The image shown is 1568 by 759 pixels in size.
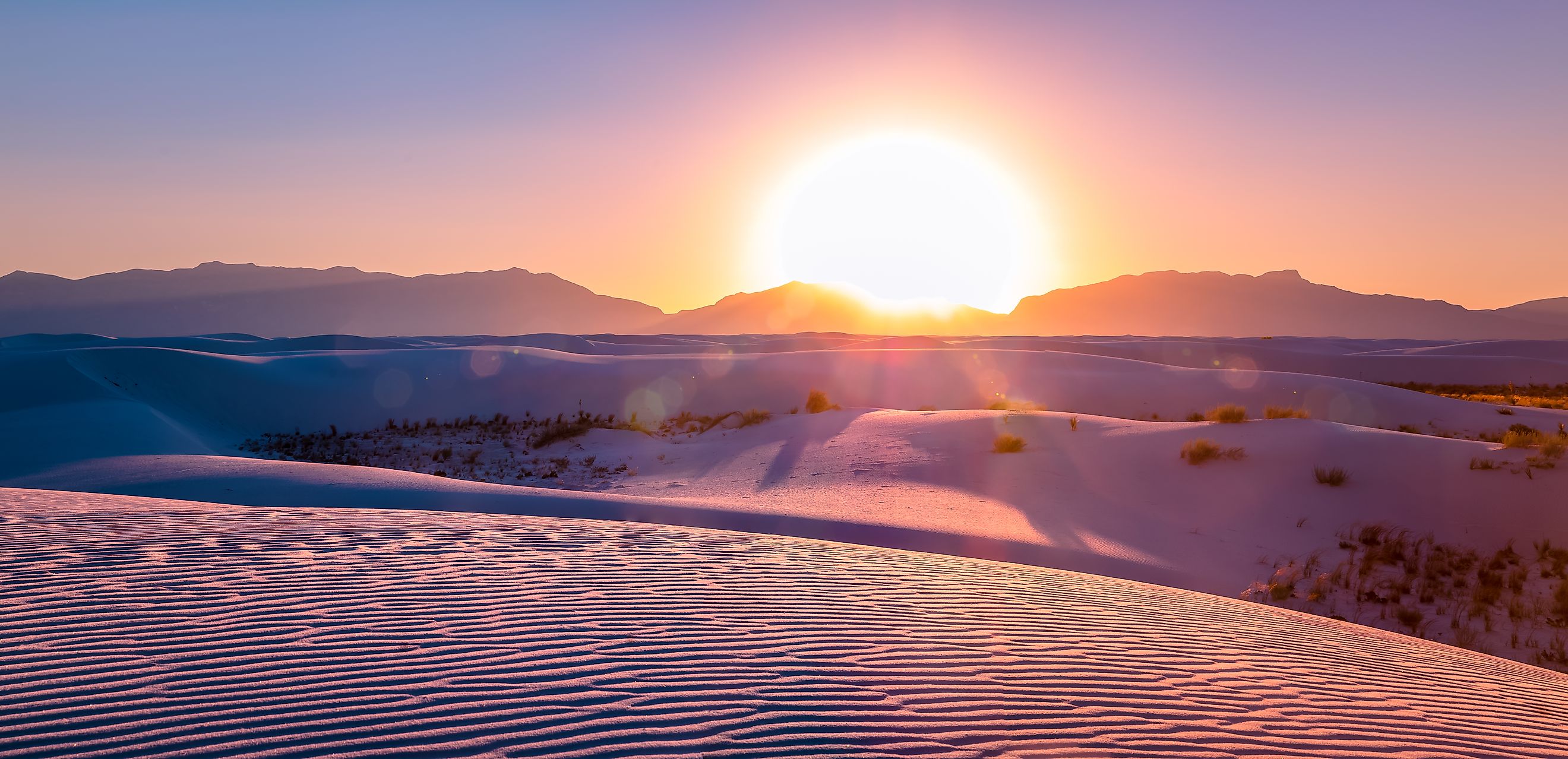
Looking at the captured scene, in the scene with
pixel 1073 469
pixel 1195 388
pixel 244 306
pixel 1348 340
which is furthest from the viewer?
pixel 244 306

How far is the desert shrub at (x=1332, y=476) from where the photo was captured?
10.8 metres

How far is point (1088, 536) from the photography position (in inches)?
398

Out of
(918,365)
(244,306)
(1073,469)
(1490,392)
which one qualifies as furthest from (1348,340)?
(244,306)

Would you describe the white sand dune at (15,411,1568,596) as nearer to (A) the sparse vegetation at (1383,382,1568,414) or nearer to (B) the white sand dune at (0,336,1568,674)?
(B) the white sand dune at (0,336,1568,674)

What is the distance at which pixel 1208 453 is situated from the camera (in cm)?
1213

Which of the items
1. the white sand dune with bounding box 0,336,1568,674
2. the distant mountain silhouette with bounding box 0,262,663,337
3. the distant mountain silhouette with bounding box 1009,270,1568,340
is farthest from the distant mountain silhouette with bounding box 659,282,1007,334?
the white sand dune with bounding box 0,336,1568,674

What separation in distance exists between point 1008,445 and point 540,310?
18266cm

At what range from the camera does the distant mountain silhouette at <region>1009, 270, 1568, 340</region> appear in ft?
525

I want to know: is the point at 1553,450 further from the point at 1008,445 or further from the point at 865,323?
the point at 865,323

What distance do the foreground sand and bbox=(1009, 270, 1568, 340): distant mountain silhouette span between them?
16312 cm

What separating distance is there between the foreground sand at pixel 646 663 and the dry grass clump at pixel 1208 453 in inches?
241

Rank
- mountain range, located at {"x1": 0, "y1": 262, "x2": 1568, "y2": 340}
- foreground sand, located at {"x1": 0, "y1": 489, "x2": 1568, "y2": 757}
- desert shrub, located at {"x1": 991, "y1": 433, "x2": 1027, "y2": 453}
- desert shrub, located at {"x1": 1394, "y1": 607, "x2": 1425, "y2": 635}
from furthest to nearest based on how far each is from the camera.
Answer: mountain range, located at {"x1": 0, "y1": 262, "x2": 1568, "y2": 340} < desert shrub, located at {"x1": 991, "y1": 433, "x2": 1027, "y2": 453} < desert shrub, located at {"x1": 1394, "y1": 607, "x2": 1425, "y2": 635} < foreground sand, located at {"x1": 0, "y1": 489, "x2": 1568, "y2": 757}

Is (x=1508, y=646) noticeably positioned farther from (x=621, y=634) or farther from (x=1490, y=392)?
(x=1490, y=392)

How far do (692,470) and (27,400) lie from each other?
51.5 ft
